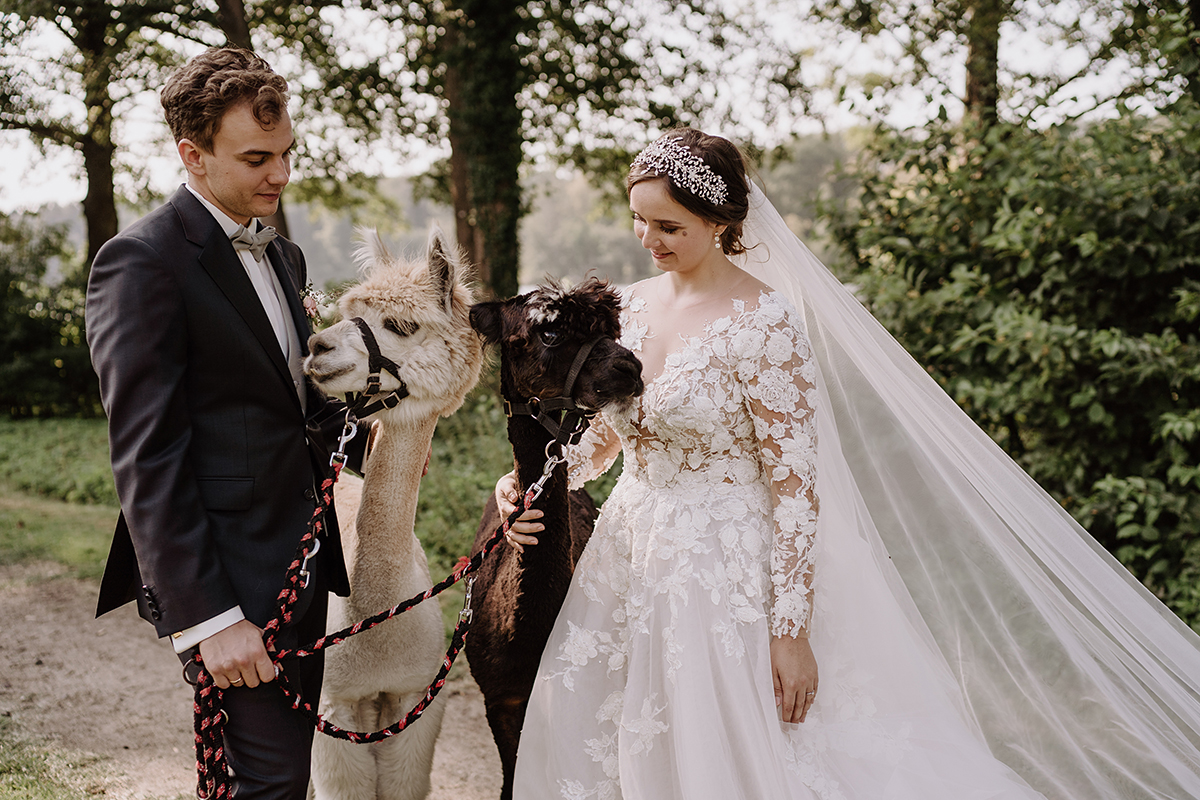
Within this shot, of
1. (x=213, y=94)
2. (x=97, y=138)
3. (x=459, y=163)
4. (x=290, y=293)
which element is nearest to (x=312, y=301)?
(x=290, y=293)

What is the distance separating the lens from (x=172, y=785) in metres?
3.77

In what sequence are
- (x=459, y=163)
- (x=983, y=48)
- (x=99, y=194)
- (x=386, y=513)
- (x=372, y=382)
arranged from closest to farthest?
(x=372, y=382)
(x=386, y=513)
(x=983, y=48)
(x=459, y=163)
(x=99, y=194)

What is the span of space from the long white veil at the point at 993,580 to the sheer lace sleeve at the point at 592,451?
2.36ft

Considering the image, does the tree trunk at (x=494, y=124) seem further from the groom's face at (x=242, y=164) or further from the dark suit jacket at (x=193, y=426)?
the dark suit jacket at (x=193, y=426)

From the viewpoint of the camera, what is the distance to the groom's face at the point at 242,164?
6.51 feet

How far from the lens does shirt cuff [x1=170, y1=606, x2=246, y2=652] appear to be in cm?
188

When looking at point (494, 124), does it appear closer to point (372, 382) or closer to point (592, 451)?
point (592, 451)

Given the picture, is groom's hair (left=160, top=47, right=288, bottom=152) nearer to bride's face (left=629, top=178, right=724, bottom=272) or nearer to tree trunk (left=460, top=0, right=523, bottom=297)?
bride's face (left=629, top=178, right=724, bottom=272)

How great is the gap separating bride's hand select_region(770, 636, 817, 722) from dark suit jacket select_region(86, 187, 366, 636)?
134cm

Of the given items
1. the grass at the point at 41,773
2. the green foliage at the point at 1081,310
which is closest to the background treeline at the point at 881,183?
the green foliage at the point at 1081,310

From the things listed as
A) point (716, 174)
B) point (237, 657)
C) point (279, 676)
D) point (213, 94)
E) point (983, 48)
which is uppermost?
point (983, 48)

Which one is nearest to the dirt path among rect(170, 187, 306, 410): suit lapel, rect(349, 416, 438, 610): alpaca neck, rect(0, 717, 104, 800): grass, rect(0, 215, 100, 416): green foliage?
rect(0, 717, 104, 800): grass

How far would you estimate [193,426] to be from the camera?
197 cm

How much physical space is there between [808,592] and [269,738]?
4.85 feet
